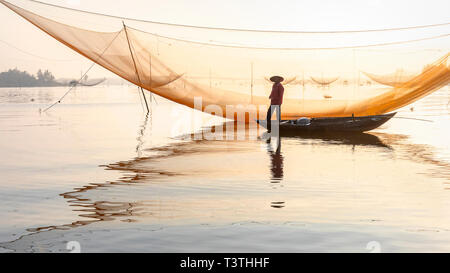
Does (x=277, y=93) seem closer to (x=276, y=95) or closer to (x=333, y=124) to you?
(x=276, y=95)

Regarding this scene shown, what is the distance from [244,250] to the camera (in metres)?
4.86

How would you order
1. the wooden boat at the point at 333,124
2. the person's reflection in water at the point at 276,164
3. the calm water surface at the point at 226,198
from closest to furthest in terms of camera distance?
the calm water surface at the point at 226,198 → the person's reflection in water at the point at 276,164 → the wooden boat at the point at 333,124

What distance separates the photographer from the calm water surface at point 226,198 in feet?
17.1

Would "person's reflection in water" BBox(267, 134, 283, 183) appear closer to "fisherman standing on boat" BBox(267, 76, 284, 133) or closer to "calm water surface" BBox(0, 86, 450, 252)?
"calm water surface" BBox(0, 86, 450, 252)

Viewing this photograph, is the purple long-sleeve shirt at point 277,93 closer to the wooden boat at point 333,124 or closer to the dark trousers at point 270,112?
the dark trousers at point 270,112

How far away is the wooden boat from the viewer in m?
16.2

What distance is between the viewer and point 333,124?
16406mm

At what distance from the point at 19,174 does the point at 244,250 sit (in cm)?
605

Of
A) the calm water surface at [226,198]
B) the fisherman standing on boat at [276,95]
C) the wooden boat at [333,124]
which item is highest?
the fisherman standing on boat at [276,95]

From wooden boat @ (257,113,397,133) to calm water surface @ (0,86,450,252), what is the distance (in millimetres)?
2193

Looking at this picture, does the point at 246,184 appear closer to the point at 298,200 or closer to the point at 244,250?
the point at 298,200

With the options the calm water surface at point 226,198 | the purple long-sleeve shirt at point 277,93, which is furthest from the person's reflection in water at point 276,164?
the purple long-sleeve shirt at point 277,93

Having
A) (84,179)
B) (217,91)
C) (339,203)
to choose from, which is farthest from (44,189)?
(217,91)

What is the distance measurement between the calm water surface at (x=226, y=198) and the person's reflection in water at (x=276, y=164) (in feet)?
0.07
